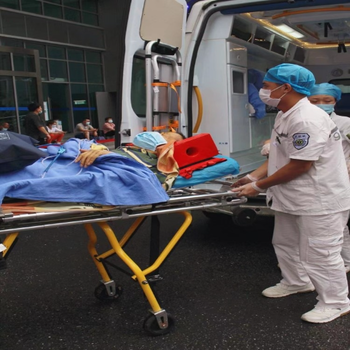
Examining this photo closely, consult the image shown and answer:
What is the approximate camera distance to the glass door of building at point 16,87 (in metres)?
12.0

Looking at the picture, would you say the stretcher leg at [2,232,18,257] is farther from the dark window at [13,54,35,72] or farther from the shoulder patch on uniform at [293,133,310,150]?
the dark window at [13,54,35,72]

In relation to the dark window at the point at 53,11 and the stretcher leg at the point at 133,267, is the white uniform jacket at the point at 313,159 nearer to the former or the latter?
the stretcher leg at the point at 133,267

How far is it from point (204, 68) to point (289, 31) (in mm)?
2580

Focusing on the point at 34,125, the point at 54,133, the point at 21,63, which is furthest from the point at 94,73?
the point at 34,125

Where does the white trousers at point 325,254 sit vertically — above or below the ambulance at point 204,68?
below

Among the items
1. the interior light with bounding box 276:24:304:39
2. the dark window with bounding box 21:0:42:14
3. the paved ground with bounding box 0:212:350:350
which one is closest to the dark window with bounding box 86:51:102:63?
the dark window with bounding box 21:0:42:14

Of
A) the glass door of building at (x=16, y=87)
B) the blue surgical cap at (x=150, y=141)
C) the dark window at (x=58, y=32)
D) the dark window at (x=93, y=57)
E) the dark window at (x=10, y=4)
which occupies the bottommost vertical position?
the blue surgical cap at (x=150, y=141)

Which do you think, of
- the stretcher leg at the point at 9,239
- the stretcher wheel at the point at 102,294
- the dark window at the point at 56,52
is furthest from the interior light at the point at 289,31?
the dark window at the point at 56,52

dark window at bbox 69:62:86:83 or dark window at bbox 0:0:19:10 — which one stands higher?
dark window at bbox 0:0:19:10

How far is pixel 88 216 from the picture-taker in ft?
8.30

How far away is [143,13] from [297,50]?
4442mm

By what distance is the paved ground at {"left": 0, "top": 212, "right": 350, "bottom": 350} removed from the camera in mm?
2699

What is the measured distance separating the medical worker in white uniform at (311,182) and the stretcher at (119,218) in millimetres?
314

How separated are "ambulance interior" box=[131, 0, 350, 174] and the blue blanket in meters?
1.70
